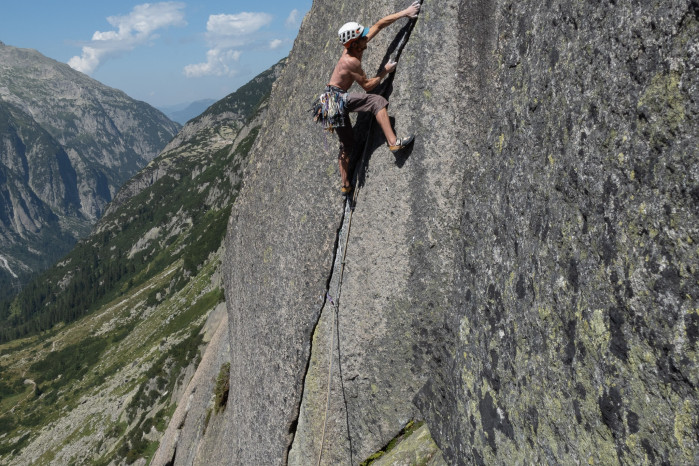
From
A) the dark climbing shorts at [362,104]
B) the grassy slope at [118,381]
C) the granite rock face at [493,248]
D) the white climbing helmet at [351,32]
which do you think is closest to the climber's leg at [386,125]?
the dark climbing shorts at [362,104]

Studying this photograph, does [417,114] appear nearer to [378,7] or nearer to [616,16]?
A: [378,7]

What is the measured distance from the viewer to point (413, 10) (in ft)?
33.7

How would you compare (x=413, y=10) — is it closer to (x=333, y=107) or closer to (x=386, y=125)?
(x=386, y=125)

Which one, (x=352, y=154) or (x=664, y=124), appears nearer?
(x=664, y=124)

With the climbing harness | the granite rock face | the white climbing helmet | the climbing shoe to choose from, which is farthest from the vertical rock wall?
the climbing harness

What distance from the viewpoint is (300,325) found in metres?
13.3

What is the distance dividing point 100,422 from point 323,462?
350ft

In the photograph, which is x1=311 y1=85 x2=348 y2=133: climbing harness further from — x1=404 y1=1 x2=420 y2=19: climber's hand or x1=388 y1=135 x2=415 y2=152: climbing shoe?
x1=404 y1=1 x2=420 y2=19: climber's hand

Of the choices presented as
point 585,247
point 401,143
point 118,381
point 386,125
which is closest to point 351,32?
point 386,125

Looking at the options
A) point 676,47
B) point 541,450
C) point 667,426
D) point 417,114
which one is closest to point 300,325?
point 417,114

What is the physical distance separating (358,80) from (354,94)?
1.16 feet

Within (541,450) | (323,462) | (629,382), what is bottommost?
(323,462)

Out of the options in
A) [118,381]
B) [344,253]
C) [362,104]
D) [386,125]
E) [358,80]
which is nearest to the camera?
[386,125]

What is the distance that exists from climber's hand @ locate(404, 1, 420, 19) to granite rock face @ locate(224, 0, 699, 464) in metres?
0.19
